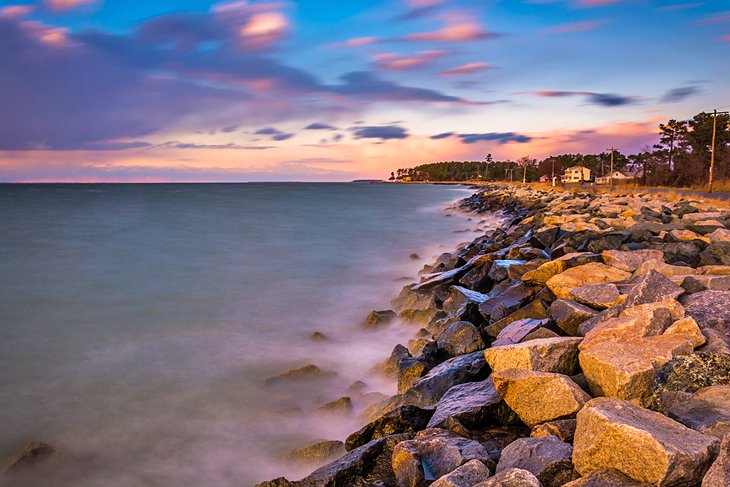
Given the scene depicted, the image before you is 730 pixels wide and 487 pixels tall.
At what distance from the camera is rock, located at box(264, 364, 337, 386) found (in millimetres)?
6996

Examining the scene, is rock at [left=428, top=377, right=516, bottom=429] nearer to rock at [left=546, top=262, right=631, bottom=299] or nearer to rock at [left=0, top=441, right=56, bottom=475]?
rock at [left=546, top=262, right=631, bottom=299]

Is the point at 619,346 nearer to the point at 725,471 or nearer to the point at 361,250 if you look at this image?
the point at 725,471

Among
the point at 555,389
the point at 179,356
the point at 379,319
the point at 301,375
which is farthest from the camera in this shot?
the point at 379,319

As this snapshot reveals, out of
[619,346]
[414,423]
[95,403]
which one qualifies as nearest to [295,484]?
[414,423]

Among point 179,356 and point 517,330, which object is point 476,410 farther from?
point 179,356

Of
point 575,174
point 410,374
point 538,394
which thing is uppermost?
point 575,174

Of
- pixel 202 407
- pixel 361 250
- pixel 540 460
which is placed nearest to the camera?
pixel 540 460

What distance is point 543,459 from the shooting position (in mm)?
2701

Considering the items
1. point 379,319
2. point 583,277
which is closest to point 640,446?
point 583,277

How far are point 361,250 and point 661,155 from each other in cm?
7332

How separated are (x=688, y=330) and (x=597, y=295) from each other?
5.70ft

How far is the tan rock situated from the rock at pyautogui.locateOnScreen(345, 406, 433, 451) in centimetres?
199

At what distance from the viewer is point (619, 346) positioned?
11.4 feet

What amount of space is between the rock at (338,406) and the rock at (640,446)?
3620 millimetres
